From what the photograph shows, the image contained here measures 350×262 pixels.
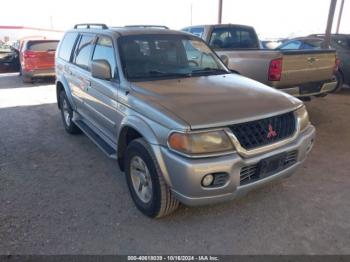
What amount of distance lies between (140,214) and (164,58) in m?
1.82

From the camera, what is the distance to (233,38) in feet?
25.4

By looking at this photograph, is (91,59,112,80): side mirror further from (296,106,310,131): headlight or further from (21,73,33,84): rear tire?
(21,73,33,84): rear tire

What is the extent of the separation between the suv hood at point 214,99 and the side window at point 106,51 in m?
0.50

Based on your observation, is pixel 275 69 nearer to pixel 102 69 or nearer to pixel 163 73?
pixel 163 73

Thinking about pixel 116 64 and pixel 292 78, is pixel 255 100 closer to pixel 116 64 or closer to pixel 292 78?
pixel 116 64

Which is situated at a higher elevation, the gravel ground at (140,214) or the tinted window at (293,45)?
the tinted window at (293,45)

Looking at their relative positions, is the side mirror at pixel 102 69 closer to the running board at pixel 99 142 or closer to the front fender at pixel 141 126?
the front fender at pixel 141 126

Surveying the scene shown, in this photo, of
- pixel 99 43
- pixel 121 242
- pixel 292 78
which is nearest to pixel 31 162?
pixel 99 43

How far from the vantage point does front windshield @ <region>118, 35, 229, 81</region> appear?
146 inches

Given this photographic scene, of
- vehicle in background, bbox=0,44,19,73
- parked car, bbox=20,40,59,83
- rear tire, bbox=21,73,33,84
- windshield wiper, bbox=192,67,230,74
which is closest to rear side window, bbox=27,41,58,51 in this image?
parked car, bbox=20,40,59,83

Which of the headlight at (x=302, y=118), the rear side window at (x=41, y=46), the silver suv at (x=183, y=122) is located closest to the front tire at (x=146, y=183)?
the silver suv at (x=183, y=122)

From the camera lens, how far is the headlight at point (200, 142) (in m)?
2.67

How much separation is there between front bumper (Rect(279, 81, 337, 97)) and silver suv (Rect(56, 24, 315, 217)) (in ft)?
6.41

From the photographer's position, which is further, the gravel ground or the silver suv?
the gravel ground
